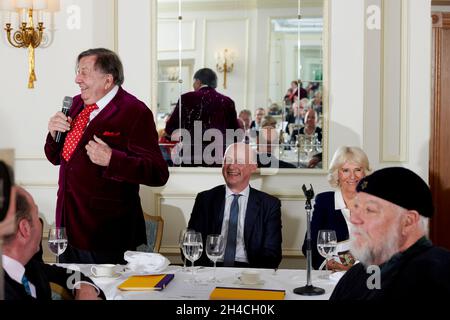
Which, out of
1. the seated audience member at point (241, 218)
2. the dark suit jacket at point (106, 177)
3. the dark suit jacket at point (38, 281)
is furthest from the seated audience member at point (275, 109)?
the dark suit jacket at point (38, 281)

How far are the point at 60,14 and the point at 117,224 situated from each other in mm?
1021

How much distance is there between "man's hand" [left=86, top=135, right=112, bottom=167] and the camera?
66.7 inches

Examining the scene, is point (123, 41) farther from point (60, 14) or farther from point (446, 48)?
point (446, 48)

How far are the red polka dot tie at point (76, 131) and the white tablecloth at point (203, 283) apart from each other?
13.4 inches

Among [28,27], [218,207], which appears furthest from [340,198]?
[28,27]

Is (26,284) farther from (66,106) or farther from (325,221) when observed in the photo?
(325,221)

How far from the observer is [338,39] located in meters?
2.46

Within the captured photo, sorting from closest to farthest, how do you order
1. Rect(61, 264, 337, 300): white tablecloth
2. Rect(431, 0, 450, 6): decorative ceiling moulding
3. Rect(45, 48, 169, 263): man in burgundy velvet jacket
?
Rect(61, 264, 337, 300): white tablecloth, Rect(45, 48, 169, 263): man in burgundy velvet jacket, Rect(431, 0, 450, 6): decorative ceiling moulding

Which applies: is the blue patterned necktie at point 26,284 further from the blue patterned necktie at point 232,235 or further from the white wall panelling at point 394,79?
the white wall panelling at point 394,79

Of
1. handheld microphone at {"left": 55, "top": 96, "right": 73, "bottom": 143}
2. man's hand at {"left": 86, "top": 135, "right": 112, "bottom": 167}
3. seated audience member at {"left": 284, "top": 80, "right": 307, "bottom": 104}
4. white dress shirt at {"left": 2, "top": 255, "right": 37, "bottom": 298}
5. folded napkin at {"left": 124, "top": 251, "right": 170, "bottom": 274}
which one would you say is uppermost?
seated audience member at {"left": 284, "top": 80, "right": 307, "bottom": 104}

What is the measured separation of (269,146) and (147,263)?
113 centimetres

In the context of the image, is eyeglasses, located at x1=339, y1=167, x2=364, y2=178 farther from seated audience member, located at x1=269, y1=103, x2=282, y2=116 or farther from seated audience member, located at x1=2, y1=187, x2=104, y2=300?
seated audience member, located at x1=2, y1=187, x2=104, y2=300

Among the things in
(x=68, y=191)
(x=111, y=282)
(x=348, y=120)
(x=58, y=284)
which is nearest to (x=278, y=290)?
(x=111, y=282)

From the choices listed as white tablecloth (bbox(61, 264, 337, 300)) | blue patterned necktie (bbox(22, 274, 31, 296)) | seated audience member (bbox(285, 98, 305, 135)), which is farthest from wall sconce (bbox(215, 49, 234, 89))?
blue patterned necktie (bbox(22, 274, 31, 296))
